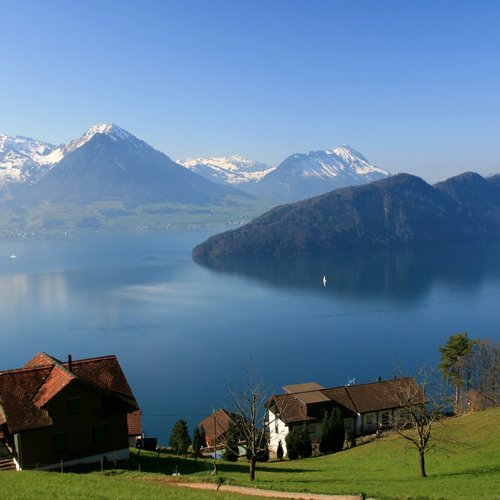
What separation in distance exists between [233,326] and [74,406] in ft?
295

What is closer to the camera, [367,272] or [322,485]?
[322,485]

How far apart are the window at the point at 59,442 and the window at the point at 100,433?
1573mm

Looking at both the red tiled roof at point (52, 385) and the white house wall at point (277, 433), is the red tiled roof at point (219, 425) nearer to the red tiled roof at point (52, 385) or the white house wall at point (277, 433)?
the white house wall at point (277, 433)

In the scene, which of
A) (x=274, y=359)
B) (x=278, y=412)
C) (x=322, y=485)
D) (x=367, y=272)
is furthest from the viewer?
(x=367, y=272)

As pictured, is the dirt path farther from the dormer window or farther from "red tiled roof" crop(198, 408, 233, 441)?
"red tiled roof" crop(198, 408, 233, 441)

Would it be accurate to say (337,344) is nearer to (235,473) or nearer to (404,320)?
(404,320)

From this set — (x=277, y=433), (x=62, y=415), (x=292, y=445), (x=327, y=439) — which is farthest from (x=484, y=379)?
(x=62, y=415)

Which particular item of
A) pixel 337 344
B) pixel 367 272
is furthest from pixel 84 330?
pixel 367 272

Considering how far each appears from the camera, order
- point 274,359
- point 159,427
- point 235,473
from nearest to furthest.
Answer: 1. point 235,473
2. point 159,427
3. point 274,359

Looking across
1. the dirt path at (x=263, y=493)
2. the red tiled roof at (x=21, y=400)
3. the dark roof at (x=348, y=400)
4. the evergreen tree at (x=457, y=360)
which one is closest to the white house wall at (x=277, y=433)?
the dark roof at (x=348, y=400)

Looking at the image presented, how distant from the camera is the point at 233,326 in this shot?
387 ft

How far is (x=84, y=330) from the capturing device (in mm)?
115375

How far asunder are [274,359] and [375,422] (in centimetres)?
3932

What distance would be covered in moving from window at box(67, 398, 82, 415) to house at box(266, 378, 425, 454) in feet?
83.0
